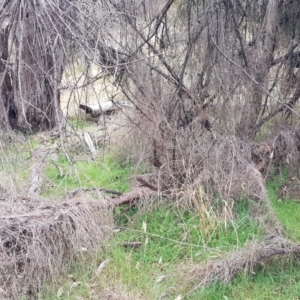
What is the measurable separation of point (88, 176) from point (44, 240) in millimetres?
1979

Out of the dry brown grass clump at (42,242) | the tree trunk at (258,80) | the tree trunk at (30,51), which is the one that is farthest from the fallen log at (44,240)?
the tree trunk at (258,80)

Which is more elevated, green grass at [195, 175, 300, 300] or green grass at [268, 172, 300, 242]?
green grass at [268, 172, 300, 242]

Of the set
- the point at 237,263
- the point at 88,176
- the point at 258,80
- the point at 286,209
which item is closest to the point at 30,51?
the point at 237,263

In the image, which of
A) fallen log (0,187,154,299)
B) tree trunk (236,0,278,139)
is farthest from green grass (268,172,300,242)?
fallen log (0,187,154,299)

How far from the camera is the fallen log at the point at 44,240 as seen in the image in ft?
13.1

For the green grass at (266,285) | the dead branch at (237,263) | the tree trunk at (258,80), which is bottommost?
the green grass at (266,285)

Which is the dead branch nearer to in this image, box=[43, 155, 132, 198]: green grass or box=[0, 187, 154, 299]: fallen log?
box=[0, 187, 154, 299]: fallen log

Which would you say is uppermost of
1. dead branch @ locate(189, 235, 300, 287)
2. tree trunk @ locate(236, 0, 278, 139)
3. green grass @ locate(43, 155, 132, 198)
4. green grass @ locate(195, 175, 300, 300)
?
tree trunk @ locate(236, 0, 278, 139)

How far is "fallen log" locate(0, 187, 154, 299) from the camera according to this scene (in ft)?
13.1

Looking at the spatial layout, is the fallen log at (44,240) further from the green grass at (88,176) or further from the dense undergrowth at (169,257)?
the green grass at (88,176)

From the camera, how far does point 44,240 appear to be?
4145mm

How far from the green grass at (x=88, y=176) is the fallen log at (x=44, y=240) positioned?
47.1 inches

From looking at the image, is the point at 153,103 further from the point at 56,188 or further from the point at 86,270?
the point at 86,270

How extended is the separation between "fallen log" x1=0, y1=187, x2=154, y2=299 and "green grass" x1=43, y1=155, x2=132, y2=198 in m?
1.20
